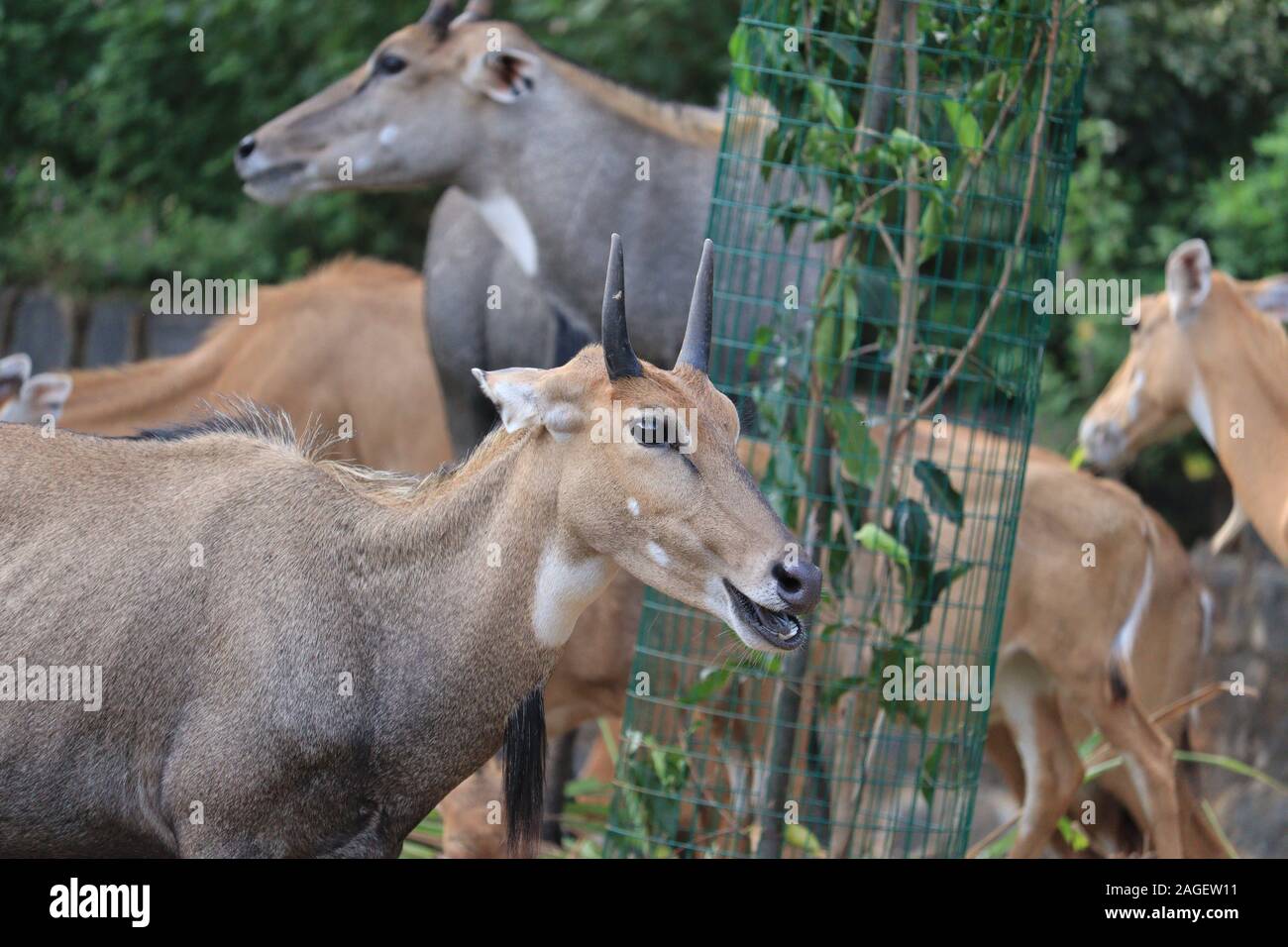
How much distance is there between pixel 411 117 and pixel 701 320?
13.5 ft

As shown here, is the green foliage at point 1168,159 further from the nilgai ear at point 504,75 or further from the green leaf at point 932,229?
the green leaf at point 932,229

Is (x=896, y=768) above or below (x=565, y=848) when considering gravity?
above

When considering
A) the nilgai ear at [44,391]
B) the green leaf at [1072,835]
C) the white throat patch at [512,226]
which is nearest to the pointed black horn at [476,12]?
the white throat patch at [512,226]

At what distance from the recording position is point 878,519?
18.6 feet

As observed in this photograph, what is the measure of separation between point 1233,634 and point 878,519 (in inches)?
199

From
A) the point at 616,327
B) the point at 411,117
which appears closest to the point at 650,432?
the point at 616,327

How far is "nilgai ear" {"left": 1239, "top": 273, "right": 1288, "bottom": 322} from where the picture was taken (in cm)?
756

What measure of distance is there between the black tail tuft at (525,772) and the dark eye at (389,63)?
4485 mm

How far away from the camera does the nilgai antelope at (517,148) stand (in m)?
7.66

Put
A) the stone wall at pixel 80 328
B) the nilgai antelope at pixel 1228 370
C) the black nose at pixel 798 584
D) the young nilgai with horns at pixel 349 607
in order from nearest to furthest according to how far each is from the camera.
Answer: the black nose at pixel 798 584 < the young nilgai with horns at pixel 349 607 < the nilgai antelope at pixel 1228 370 < the stone wall at pixel 80 328

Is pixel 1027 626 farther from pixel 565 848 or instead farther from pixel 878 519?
pixel 565 848

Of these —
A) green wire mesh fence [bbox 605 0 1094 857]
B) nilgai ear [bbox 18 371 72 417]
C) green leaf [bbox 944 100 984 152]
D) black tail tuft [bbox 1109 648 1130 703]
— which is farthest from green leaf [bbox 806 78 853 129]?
nilgai ear [bbox 18 371 72 417]
